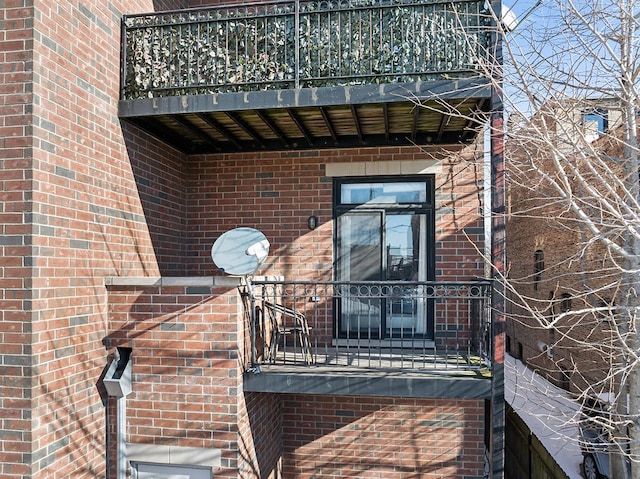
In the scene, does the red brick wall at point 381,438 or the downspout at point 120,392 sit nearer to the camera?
the downspout at point 120,392

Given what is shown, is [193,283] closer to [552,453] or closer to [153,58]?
[153,58]

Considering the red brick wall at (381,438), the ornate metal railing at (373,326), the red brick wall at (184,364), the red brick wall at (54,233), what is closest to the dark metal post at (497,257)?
the ornate metal railing at (373,326)

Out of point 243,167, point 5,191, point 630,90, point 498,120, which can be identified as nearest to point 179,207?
point 243,167

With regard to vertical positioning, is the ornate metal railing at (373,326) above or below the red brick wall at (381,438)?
above

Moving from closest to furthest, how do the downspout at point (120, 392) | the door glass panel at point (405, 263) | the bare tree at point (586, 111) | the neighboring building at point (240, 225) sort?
the neighboring building at point (240, 225) < the bare tree at point (586, 111) < the downspout at point (120, 392) < the door glass panel at point (405, 263)

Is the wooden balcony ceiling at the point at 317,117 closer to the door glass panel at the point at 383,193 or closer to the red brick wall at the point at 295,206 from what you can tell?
the red brick wall at the point at 295,206

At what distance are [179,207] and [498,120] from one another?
3970 millimetres

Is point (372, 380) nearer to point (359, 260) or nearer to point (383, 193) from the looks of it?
point (359, 260)

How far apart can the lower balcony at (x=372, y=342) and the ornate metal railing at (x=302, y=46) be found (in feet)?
7.01

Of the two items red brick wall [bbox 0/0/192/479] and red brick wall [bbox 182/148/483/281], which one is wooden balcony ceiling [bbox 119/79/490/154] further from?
red brick wall [bbox 0/0/192/479]

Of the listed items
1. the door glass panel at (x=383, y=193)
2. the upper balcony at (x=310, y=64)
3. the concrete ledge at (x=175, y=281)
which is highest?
the upper balcony at (x=310, y=64)

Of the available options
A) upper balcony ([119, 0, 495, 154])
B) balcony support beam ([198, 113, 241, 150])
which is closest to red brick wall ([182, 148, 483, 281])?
balcony support beam ([198, 113, 241, 150])

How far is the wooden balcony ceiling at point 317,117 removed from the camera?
4191mm

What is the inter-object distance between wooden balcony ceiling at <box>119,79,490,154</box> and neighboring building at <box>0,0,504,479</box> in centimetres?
3
